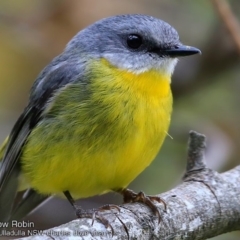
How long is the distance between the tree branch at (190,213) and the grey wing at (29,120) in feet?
3.24

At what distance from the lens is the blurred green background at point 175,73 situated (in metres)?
6.24

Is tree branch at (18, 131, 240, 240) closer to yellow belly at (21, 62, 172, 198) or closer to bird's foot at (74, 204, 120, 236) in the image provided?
bird's foot at (74, 204, 120, 236)

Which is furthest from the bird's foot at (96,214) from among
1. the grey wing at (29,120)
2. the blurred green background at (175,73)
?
the blurred green background at (175,73)

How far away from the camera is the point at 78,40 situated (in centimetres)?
472

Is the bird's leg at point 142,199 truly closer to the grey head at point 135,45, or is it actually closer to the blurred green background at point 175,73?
the grey head at point 135,45

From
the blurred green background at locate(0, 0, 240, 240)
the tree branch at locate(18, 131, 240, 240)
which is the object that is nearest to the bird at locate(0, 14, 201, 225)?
the tree branch at locate(18, 131, 240, 240)

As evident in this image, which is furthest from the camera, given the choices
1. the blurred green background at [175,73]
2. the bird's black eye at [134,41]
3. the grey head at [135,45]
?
the blurred green background at [175,73]

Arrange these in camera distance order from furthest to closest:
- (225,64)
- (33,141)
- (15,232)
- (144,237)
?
(225,64)
(15,232)
(33,141)
(144,237)

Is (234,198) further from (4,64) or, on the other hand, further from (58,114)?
(4,64)

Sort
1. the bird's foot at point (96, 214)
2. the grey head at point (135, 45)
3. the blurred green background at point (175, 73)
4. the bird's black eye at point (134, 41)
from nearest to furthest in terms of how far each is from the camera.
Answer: the bird's foot at point (96, 214) → the grey head at point (135, 45) → the bird's black eye at point (134, 41) → the blurred green background at point (175, 73)

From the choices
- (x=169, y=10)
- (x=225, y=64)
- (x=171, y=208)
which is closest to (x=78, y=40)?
(x=171, y=208)

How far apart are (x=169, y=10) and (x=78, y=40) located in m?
2.67

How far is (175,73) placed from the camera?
21.0 ft

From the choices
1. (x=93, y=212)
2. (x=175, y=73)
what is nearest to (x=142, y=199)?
(x=93, y=212)
